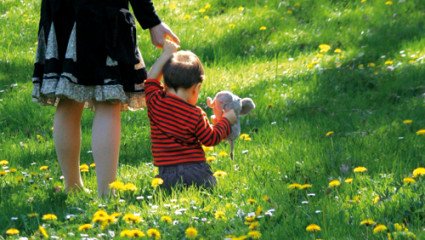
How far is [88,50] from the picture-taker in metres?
2.93

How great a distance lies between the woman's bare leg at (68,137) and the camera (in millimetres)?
3189

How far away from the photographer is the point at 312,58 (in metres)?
5.88

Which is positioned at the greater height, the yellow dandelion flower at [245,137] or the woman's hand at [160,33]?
the woman's hand at [160,33]

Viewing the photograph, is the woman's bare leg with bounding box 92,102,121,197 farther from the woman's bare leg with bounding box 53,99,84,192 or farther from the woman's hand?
the woman's hand

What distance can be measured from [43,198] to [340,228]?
1.59m

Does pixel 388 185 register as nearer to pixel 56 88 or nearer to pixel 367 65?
pixel 56 88

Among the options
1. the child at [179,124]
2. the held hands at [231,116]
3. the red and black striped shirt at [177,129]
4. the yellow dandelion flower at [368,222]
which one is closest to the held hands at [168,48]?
the child at [179,124]

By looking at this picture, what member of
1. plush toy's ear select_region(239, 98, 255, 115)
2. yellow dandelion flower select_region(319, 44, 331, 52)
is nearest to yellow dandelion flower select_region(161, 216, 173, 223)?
plush toy's ear select_region(239, 98, 255, 115)

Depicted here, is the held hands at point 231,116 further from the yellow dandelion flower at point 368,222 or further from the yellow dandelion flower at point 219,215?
the yellow dandelion flower at point 368,222

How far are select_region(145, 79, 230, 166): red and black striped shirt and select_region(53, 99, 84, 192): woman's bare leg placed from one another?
415 millimetres

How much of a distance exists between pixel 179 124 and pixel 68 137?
619 millimetres

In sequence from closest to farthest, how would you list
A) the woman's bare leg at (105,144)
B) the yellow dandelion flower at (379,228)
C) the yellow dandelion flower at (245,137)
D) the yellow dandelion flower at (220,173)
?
the yellow dandelion flower at (379,228) → the woman's bare leg at (105,144) → the yellow dandelion flower at (220,173) → the yellow dandelion flower at (245,137)

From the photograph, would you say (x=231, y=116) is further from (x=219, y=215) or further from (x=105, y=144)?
(x=219, y=215)

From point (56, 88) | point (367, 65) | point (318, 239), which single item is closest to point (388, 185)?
point (318, 239)
